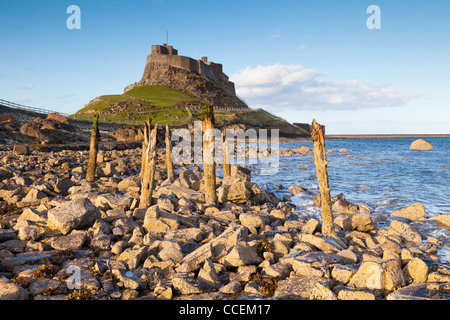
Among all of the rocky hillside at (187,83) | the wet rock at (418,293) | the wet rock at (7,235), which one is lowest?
the wet rock at (418,293)

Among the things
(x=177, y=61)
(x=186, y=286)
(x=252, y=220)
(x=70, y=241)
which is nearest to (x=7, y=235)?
(x=70, y=241)

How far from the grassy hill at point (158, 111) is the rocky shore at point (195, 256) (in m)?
72.5

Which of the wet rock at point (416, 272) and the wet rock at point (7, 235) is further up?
the wet rock at point (7, 235)

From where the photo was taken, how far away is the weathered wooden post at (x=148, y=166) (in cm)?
1289

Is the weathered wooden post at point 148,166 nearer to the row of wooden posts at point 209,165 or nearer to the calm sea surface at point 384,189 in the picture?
the row of wooden posts at point 209,165

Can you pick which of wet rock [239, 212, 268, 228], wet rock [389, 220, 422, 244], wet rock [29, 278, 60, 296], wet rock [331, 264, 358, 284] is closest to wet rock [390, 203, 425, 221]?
wet rock [389, 220, 422, 244]

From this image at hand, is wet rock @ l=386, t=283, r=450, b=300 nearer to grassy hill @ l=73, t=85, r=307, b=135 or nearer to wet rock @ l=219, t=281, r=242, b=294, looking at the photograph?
wet rock @ l=219, t=281, r=242, b=294

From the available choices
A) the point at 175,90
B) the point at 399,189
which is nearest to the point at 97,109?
the point at 175,90

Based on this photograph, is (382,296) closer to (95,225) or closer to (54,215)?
(95,225)

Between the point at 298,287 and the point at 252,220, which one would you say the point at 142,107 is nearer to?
the point at 252,220

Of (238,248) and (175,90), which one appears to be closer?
(238,248)

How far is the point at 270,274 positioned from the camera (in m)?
7.63

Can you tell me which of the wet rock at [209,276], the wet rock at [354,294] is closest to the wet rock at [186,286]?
the wet rock at [209,276]
